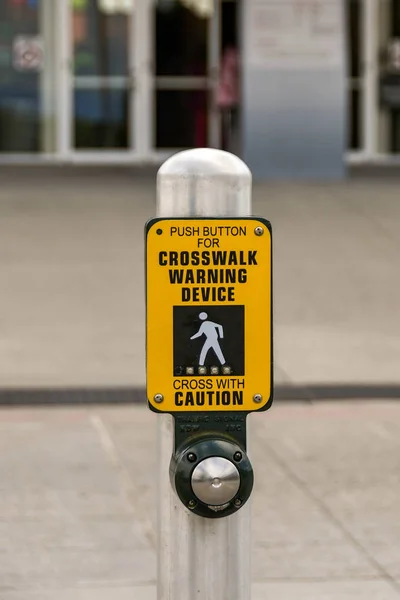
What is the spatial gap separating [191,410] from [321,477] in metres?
3.11

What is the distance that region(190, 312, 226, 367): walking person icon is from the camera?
3033 mm

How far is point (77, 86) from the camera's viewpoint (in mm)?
18172

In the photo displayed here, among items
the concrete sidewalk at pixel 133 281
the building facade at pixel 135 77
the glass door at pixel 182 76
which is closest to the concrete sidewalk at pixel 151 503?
the concrete sidewalk at pixel 133 281

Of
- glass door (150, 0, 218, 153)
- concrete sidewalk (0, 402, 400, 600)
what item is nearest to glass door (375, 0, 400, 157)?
glass door (150, 0, 218, 153)

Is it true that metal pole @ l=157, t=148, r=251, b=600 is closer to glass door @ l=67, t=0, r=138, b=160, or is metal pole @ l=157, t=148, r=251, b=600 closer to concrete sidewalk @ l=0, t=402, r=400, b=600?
concrete sidewalk @ l=0, t=402, r=400, b=600

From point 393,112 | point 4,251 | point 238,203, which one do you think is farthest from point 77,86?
point 238,203

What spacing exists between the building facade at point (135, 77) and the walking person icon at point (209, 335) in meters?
14.9

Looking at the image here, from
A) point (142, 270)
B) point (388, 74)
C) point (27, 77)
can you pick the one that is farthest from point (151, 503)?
point (388, 74)

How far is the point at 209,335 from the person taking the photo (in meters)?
3.04

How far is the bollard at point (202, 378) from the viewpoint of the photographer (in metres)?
3.02

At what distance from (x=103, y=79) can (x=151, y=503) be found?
13200 mm

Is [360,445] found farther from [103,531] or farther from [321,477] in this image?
[103,531]

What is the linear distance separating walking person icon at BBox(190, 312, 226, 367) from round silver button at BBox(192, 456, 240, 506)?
0.23m

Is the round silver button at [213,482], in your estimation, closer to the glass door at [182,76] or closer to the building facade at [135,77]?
the building facade at [135,77]
